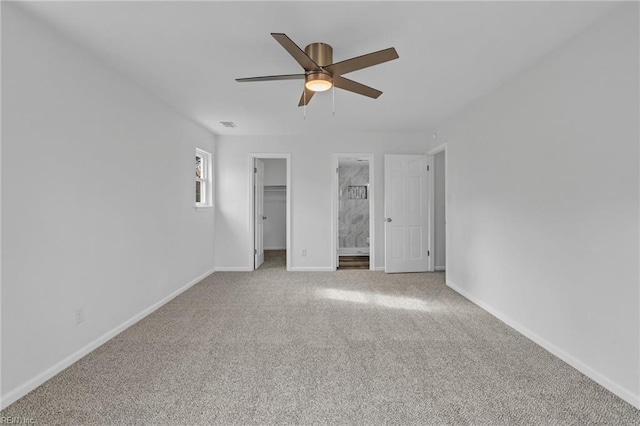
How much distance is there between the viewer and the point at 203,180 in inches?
212

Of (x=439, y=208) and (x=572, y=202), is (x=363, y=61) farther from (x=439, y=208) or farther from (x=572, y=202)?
(x=439, y=208)

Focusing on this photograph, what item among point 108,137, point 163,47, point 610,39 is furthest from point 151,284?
point 610,39

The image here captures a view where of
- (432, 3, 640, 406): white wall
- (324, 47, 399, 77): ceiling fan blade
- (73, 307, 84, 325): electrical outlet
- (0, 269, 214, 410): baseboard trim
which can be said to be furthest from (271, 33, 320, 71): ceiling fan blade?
(0, 269, 214, 410): baseboard trim

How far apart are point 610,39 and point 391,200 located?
363 centimetres

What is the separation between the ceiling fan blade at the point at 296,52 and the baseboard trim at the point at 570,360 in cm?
275

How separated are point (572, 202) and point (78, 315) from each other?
3737 millimetres

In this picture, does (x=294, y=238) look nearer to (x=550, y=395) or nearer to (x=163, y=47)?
(x=163, y=47)

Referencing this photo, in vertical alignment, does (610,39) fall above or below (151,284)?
above

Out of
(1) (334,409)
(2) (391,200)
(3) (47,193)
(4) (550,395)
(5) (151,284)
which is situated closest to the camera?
(1) (334,409)

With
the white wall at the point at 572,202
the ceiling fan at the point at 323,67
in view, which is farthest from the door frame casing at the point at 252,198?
the ceiling fan at the point at 323,67

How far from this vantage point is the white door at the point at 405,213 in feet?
18.2

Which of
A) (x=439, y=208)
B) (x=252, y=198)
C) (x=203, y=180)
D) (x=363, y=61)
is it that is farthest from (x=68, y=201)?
(x=439, y=208)

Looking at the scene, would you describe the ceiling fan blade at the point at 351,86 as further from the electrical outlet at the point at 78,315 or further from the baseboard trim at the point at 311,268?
the baseboard trim at the point at 311,268

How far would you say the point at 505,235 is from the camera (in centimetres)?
325
